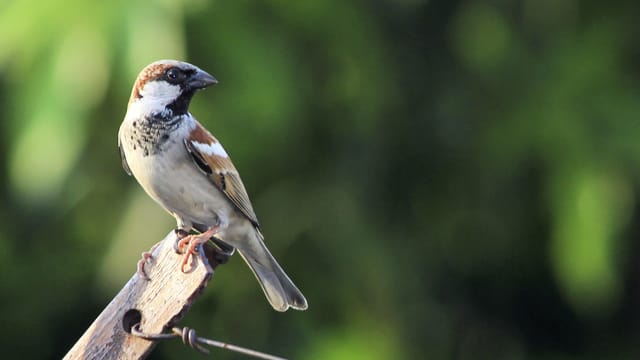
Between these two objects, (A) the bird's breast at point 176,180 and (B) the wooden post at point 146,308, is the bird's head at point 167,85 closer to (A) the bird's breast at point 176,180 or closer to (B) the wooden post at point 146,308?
(A) the bird's breast at point 176,180

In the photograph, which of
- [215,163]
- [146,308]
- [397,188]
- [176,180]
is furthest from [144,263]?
[397,188]

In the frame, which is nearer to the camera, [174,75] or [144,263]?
[144,263]

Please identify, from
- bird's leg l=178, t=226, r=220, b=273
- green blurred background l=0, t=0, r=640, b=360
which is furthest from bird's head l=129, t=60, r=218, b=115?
green blurred background l=0, t=0, r=640, b=360

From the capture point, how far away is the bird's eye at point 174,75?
281cm

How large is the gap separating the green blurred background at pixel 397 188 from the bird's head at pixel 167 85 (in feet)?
4.93

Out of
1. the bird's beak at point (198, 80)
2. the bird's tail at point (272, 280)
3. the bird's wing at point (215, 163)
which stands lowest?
the bird's tail at point (272, 280)

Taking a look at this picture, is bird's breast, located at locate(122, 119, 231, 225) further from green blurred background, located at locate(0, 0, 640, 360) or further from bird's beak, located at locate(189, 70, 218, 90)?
green blurred background, located at locate(0, 0, 640, 360)

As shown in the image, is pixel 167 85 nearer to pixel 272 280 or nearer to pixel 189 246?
pixel 272 280

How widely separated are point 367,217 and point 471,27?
0.88 meters

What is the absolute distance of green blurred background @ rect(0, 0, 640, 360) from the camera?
15.5ft

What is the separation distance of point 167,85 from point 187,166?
19 centimetres

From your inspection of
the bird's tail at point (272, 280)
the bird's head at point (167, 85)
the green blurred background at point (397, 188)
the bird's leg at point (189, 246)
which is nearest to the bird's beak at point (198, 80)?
the bird's head at point (167, 85)

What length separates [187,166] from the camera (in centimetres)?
280

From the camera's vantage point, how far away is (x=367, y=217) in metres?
5.13
